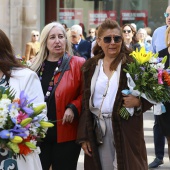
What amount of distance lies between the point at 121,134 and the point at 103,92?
39cm

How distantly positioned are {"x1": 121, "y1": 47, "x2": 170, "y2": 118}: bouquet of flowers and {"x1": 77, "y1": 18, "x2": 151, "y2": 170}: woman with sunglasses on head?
72 mm

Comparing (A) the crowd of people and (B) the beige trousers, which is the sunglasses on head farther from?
(B) the beige trousers

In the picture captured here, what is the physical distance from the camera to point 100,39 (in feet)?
20.5

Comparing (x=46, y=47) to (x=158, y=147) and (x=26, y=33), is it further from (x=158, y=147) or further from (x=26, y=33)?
(x=26, y=33)

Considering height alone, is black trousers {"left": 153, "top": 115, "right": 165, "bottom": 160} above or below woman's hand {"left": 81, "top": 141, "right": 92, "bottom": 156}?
below

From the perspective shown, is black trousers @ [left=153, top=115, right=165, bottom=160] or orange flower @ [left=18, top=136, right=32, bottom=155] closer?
orange flower @ [left=18, top=136, right=32, bottom=155]

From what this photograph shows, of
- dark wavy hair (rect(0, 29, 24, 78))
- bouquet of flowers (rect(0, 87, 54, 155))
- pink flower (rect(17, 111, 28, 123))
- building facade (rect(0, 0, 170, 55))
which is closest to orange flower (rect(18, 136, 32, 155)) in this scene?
bouquet of flowers (rect(0, 87, 54, 155))

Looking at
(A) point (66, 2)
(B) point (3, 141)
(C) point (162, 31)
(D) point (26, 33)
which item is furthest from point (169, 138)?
(A) point (66, 2)

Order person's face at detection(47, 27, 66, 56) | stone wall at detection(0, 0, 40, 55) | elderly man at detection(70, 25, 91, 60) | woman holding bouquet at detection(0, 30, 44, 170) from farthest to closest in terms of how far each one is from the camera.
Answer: stone wall at detection(0, 0, 40, 55) → elderly man at detection(70, 25, 91, 60) → person's face at detection(47, 27, 66, 56) → woman holding bouquet at detection(0, 30, 44, 170)

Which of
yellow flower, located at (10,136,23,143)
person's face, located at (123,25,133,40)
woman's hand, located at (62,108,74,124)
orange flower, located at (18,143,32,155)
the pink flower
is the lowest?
woman's hand, located at (62,108,74,124)

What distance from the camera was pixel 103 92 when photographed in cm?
604

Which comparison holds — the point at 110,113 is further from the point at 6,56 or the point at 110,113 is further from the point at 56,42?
the point at 6,56

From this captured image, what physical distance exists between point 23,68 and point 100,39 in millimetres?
1520

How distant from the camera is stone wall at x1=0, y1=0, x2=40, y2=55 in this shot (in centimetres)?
1720
